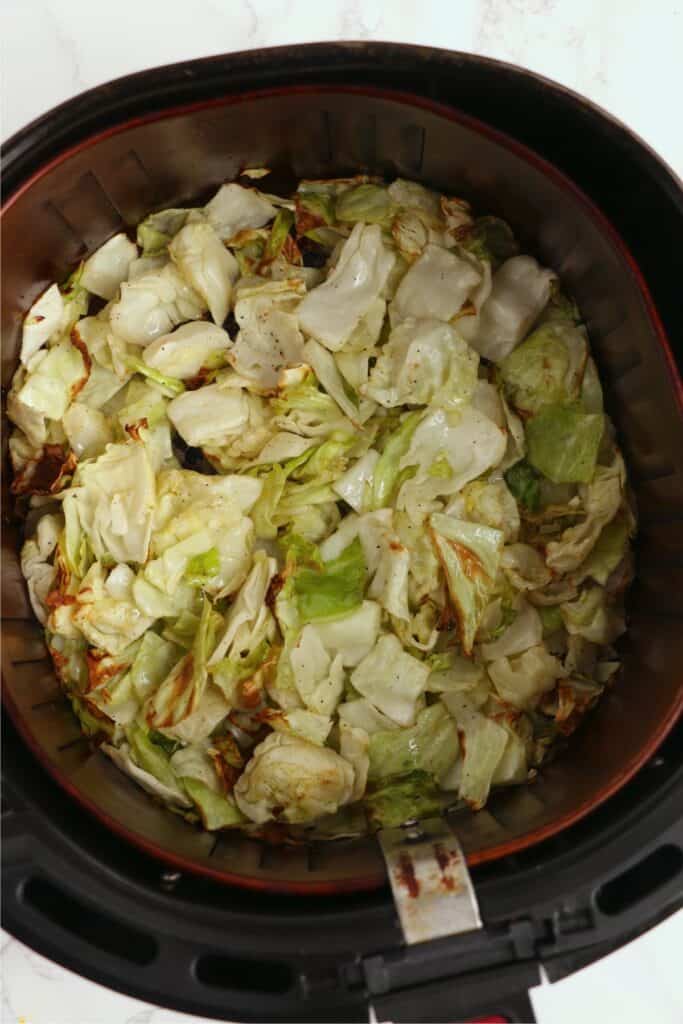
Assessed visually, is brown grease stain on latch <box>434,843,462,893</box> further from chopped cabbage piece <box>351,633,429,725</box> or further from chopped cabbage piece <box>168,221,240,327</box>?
chopped cabbage piece <box>168,221,240,327</box>

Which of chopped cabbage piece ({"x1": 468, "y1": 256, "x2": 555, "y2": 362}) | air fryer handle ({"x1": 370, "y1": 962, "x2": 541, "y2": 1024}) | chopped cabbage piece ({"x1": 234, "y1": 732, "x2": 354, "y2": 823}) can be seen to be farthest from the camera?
chopped cabbage piece ({"x1": 468, "y1": 256, "x2": 555, "y2": 362})

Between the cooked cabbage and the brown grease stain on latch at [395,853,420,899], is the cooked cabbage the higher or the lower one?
the higher one

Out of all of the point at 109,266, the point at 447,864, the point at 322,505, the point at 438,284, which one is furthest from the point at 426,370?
the point at 447,864

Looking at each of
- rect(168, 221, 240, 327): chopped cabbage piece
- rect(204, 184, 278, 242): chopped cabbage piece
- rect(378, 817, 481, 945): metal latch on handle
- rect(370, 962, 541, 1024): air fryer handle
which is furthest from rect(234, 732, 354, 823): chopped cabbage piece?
rect(204, 184, 278, 242): chopped cabbage piece

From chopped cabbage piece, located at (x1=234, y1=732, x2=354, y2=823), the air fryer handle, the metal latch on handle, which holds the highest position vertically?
chopped cabbage piece, located at (x1=234, y1=732, x2=354, y2=823)

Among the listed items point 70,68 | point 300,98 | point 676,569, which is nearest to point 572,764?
point 676,569

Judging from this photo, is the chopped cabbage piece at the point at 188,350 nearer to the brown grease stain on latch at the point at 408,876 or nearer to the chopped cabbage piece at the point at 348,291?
the chopped cabbage piece at the point at 348,291
